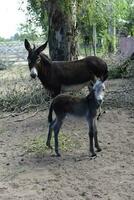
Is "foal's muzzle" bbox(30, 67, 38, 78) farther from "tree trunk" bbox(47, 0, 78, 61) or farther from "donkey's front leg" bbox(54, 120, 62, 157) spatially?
"tree trunk" bbox(47, 0, 78, 61)

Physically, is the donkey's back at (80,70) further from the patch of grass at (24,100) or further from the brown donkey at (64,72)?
the patch of grass at (24,100)

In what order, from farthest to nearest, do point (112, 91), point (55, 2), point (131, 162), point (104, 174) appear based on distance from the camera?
point (112, 91)
point (55, 2)
point (131, 162)
point (104, 174)

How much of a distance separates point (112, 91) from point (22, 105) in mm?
2569

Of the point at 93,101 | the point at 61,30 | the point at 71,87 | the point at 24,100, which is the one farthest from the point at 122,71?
the point at 93,101

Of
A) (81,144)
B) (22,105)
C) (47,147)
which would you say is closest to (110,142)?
(81,144)

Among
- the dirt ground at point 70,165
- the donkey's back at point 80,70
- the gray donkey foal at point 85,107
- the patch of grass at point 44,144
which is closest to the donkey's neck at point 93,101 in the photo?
the gray donkey foal at point 85,107

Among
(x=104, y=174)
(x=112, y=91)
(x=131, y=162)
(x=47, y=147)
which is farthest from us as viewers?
(x=112, y=91)

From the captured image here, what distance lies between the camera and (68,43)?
11023 millimetres

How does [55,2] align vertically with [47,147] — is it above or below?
above

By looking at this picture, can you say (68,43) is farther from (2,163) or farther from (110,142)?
(2,163)

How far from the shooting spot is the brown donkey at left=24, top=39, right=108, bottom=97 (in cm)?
908

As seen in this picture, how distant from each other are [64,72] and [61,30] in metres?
2.01

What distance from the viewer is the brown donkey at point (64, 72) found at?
9.08m

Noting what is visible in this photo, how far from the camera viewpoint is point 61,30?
10.9 m
